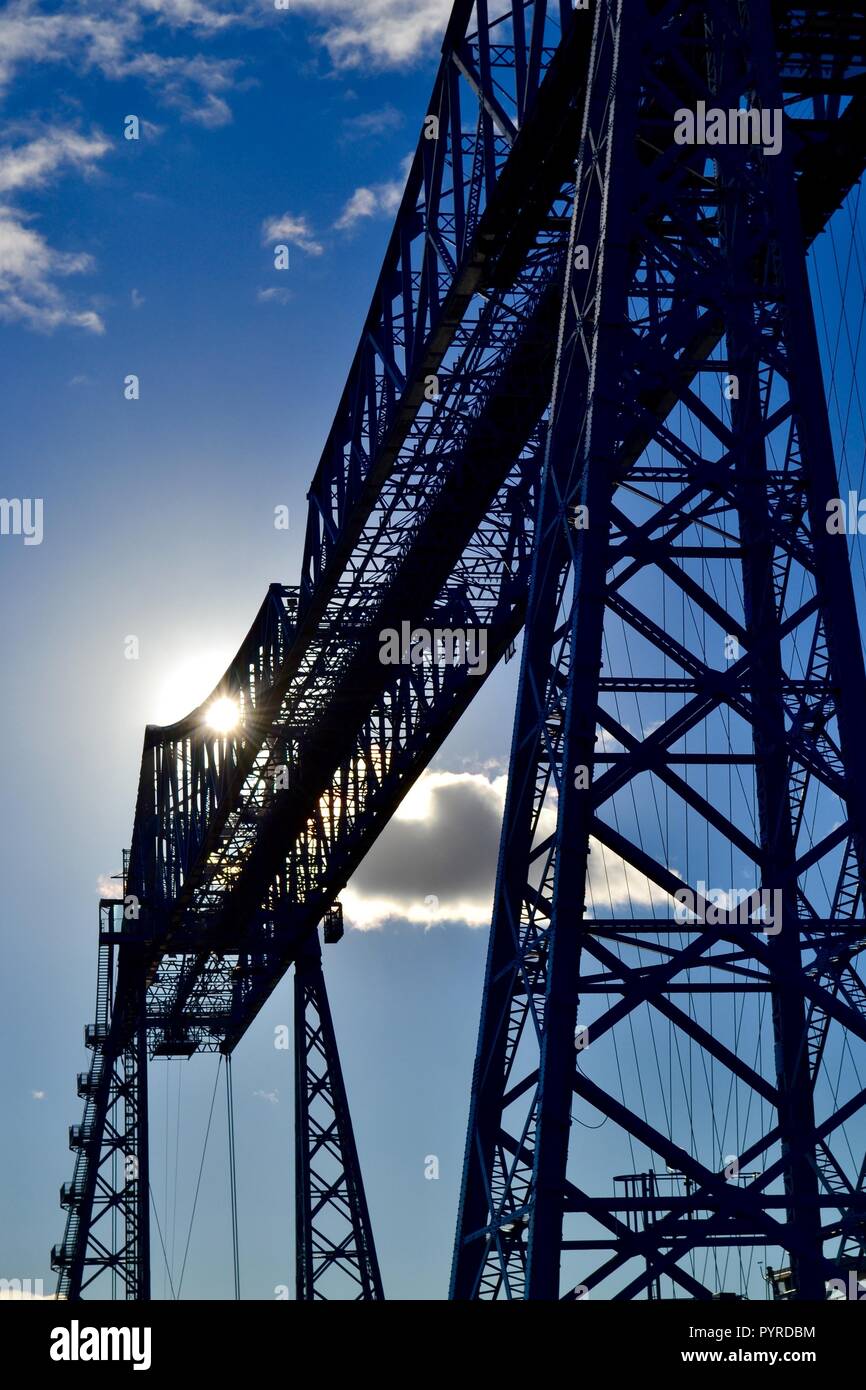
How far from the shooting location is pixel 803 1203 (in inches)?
624

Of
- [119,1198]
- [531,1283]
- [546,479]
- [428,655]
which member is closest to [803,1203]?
[531,1283]

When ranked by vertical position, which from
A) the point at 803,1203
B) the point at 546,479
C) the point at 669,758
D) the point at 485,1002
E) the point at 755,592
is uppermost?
the point at 546,479

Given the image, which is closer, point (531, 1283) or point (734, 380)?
point (531, 1283)

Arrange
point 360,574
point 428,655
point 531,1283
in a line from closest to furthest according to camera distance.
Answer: point 531,1283, point 360,574, point 428,655

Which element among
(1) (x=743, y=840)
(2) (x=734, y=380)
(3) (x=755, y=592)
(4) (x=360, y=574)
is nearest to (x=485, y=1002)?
(1) (x=743, y=840)

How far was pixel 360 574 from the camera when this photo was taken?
3219 cm

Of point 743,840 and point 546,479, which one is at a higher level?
point 546,479

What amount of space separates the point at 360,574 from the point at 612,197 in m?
15.3

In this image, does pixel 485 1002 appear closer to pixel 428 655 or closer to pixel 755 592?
pixel 755 592
